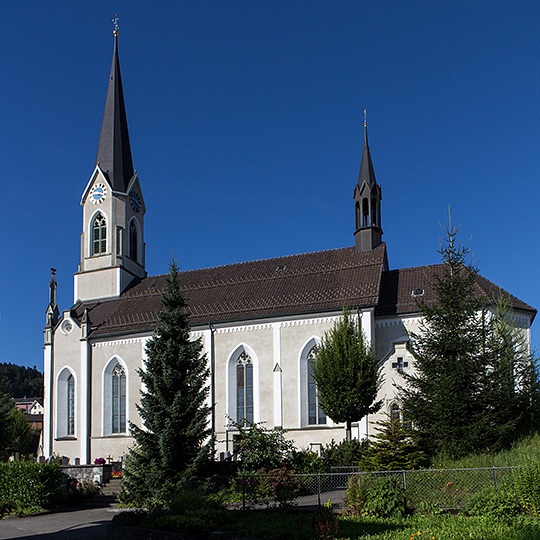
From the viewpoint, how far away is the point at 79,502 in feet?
76.4

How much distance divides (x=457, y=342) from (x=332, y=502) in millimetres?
7603

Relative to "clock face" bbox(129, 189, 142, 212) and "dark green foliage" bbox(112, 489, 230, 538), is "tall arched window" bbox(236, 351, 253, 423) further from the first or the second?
"dark green foliage" bbox(112, 489, 230, 538)

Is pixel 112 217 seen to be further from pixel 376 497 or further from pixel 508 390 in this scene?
pixel 376 497

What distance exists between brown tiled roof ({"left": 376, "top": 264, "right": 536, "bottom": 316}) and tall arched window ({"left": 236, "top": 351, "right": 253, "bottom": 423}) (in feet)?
24.7

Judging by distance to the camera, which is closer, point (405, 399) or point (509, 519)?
point (509, 519)

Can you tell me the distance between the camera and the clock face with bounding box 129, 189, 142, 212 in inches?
1677

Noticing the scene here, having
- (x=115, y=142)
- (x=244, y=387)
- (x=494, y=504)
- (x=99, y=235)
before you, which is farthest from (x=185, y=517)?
(x=115, y=142)

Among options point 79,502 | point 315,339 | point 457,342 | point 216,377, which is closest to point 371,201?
point 315,339

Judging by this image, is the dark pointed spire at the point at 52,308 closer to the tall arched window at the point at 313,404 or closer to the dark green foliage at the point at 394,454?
the tall arched window at the point at 313,404

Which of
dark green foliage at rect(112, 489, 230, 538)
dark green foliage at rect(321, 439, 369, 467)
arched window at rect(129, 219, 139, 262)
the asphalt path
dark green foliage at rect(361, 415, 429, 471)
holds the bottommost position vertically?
the asphalt path

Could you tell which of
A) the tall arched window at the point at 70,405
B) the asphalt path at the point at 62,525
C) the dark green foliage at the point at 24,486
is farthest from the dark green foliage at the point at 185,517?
the tall arched window at the point at 70,405

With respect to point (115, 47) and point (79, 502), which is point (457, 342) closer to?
point (79, 502)

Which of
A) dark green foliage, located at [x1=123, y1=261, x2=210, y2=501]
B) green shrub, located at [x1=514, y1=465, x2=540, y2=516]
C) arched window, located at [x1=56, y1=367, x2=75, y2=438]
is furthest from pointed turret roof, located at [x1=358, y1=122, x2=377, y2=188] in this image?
green shrub, located at [x1=514, y1=465, x2=540, y2=516]

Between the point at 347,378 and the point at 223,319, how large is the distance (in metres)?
10.3
